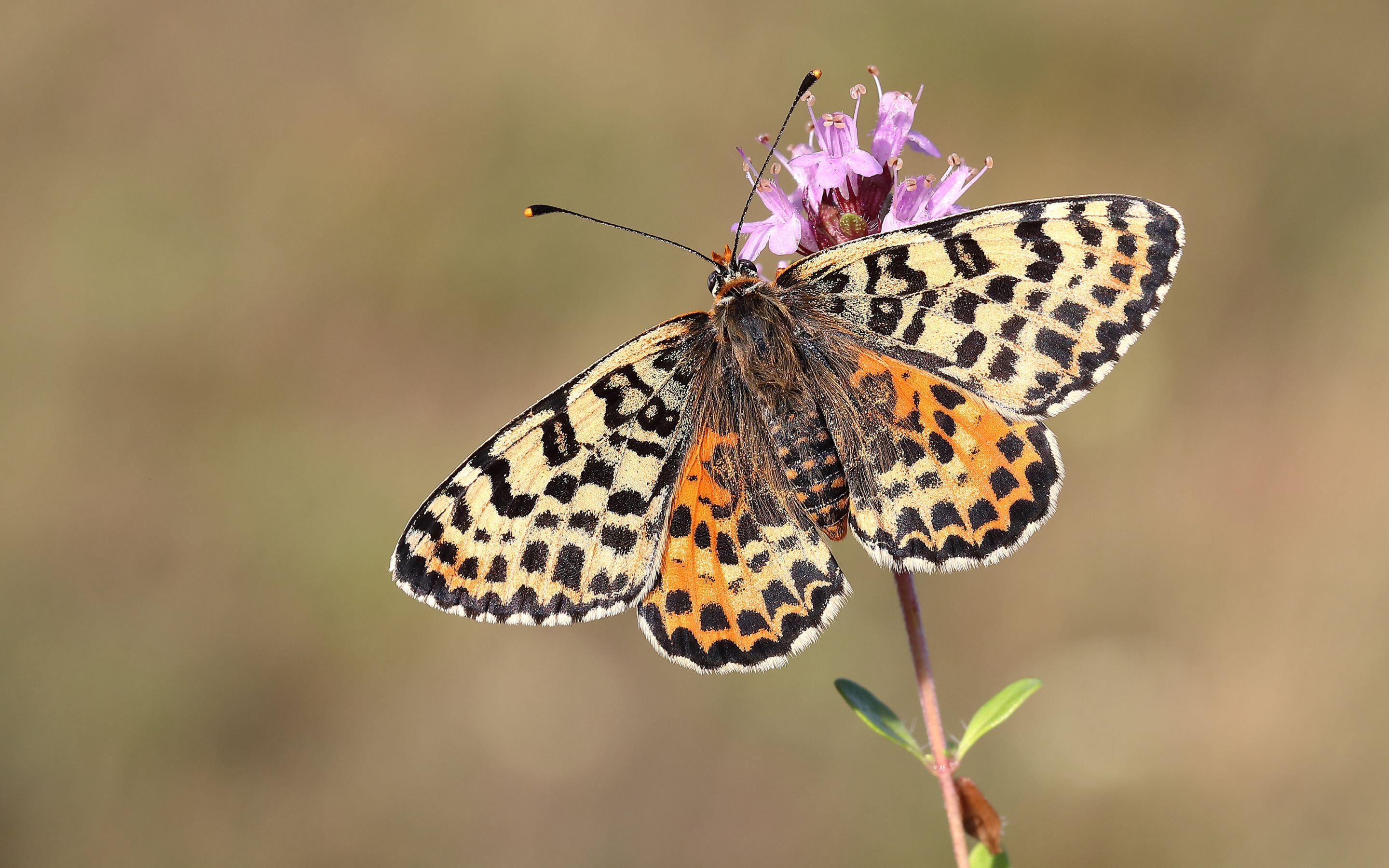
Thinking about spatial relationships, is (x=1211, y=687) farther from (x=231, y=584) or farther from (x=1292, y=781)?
(x=231, y=584)

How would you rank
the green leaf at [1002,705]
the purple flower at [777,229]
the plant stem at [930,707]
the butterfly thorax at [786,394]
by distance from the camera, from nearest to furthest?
the plant stem at [930,707]
the green leaf at [1002,705]
the butterfly thorax at [786,394]
the purple flower at [777,229]

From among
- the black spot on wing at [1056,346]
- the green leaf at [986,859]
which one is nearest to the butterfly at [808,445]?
the black spot on wing at [1056,346]

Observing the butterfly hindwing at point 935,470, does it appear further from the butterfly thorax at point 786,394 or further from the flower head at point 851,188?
the flower head at point 851,188

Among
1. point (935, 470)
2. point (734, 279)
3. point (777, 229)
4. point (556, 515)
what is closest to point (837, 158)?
point (777, 229)

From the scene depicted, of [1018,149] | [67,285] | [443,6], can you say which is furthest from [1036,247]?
[67,285]

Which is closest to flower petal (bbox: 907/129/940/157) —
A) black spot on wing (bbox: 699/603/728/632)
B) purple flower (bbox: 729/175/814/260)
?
purple flower (bbox: 729/175/814/260)

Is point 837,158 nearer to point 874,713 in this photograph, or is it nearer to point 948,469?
point 948,469

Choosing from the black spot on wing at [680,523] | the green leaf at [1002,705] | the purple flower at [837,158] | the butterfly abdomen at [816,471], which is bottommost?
Answer: the green leaf at [1002,705]
